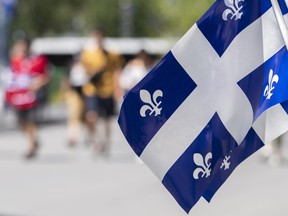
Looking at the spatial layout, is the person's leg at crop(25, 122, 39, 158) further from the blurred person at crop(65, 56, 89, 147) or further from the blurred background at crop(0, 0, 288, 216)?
the blurred person at crop(65, 56, 89, 147)

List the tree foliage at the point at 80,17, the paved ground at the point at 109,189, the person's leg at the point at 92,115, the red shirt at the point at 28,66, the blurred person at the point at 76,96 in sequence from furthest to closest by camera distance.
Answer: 1. the tree foliage at the point at 80,17
2. the blurred person at the point at 76,96
3. the person's leg at the point at 92,115
4. the red shirt at the point at 28,66
5. the paved ground at the point at 109,189

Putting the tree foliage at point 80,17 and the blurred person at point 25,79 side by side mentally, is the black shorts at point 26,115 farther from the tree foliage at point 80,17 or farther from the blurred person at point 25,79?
the tree foliage at point 80,17

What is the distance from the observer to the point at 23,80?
49.2 ft

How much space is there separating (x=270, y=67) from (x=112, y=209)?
5303 millimetres

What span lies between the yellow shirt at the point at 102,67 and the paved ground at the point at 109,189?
0.99 m

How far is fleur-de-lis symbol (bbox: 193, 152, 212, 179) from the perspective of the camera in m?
4.86

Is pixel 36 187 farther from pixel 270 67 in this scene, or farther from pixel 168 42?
pixel 168 42

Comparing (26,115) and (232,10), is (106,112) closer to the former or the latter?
(26,115)

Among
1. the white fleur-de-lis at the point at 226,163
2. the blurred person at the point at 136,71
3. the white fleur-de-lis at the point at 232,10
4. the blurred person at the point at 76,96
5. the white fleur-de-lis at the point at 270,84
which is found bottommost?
the white fleur-de-lis at the point at 226,163

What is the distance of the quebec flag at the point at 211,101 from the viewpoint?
4.85 metres

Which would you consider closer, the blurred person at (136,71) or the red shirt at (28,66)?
the red shirt at (28,66)

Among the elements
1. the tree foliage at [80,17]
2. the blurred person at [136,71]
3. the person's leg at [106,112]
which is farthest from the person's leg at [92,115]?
the tree foliage at [80,17]

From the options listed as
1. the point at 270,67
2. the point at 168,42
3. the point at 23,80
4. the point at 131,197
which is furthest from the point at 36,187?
the point at 168,42

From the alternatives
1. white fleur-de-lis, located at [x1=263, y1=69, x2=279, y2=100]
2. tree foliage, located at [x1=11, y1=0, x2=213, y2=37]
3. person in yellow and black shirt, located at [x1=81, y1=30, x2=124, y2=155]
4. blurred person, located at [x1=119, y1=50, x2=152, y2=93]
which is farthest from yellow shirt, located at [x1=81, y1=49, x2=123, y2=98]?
tree foliage, located at [x1=11, y1=0, x2=213, y2=37]
